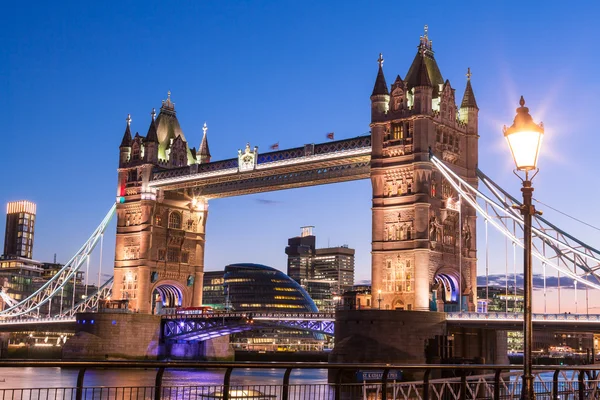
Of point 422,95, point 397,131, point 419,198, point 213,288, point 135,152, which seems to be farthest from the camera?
point 213,288

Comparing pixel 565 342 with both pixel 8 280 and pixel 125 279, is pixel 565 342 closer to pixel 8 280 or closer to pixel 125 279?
pixel 8 280

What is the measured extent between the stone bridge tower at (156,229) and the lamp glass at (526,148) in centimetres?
7219

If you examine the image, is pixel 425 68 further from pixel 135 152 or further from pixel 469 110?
pixel 135 152

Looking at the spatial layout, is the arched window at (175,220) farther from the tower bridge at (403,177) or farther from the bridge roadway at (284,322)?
the bridge roadway at (284,322)

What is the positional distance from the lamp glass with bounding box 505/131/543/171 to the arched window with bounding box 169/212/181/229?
7627cm

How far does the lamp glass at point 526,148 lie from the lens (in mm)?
12648

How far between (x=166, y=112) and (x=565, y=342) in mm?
121105

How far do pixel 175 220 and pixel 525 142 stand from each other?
76.8m

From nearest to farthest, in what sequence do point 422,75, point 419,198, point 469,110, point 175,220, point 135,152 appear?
point 419,198 < point 422,75 < point 469,110 < point 175,220 < point 135,152

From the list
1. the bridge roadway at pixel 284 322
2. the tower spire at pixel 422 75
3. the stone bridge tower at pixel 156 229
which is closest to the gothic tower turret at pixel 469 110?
the tower spire at pixel 422 75

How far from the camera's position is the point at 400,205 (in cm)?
6456

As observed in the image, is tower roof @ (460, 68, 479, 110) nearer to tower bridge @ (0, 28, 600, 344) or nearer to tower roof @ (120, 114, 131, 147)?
tower bridge @ (0, 28, 600, 344)

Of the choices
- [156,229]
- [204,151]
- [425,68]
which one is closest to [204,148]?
[204,151]

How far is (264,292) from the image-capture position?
150 meters
